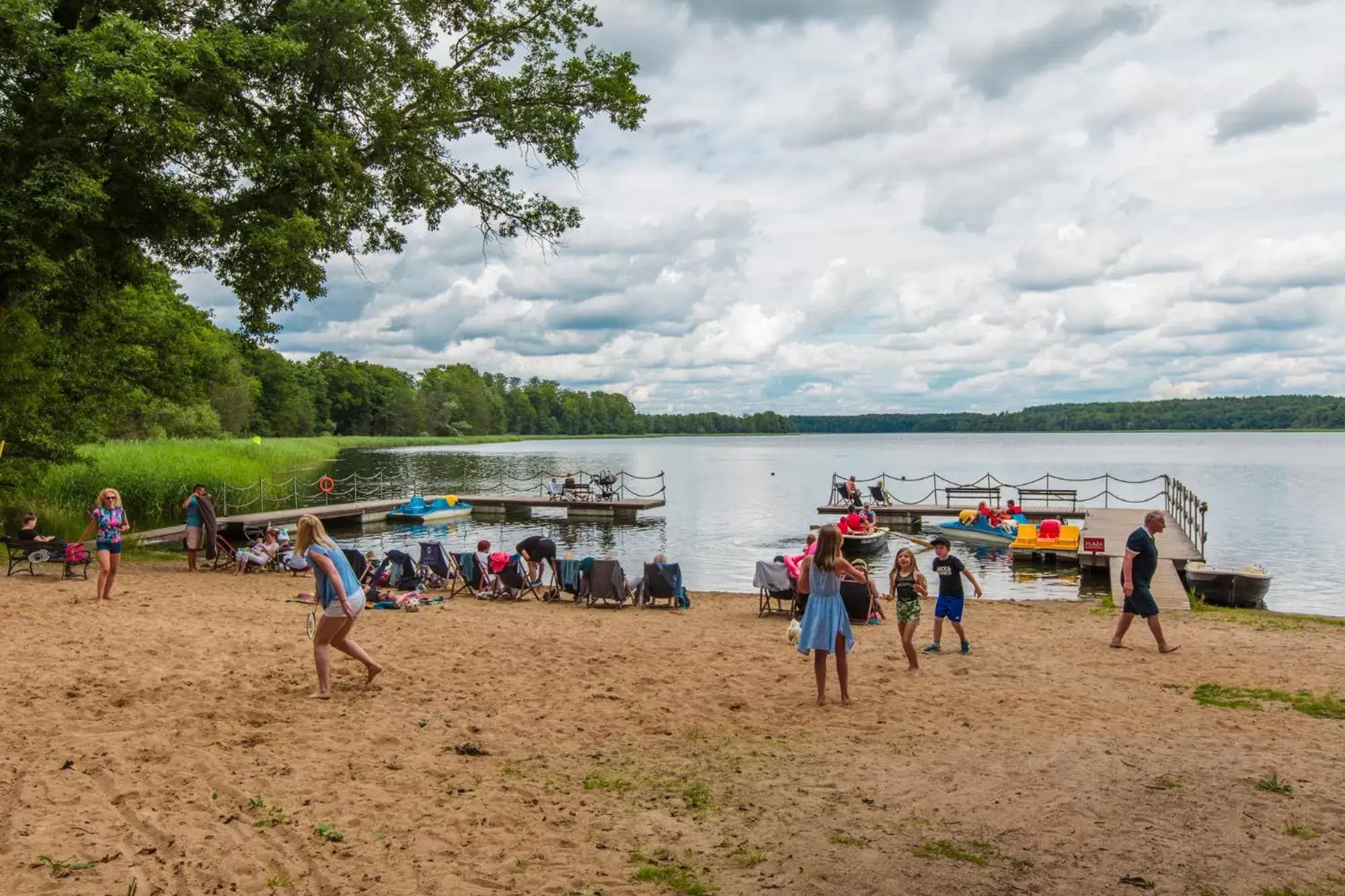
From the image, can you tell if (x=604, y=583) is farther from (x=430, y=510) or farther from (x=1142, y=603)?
(x=430, y=510)

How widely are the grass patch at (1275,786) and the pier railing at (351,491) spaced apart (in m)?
27.9

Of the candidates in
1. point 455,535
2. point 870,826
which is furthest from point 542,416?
point 870,826

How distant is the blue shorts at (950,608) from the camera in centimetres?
995

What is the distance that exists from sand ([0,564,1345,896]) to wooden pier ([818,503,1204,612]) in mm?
3700

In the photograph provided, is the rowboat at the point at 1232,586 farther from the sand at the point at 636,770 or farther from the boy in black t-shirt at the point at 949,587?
the boy in black t-shirt at the point at 949,587

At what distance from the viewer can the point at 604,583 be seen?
558 inches

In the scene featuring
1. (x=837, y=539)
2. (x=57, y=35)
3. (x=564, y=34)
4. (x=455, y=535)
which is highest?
(x=564, y=34)

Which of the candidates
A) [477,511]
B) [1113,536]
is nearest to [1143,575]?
[1113,536]

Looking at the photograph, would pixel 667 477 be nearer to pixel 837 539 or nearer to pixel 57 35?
pixel 57 35

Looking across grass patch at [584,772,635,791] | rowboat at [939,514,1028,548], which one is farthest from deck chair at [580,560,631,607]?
rowboat at [939,514,1028,548]

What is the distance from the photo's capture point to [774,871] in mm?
4469

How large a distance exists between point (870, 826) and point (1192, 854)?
5.49 feet

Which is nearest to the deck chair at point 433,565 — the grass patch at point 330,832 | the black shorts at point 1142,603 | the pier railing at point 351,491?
the grass patch at point 330,832

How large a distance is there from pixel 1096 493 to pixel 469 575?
46.2m
